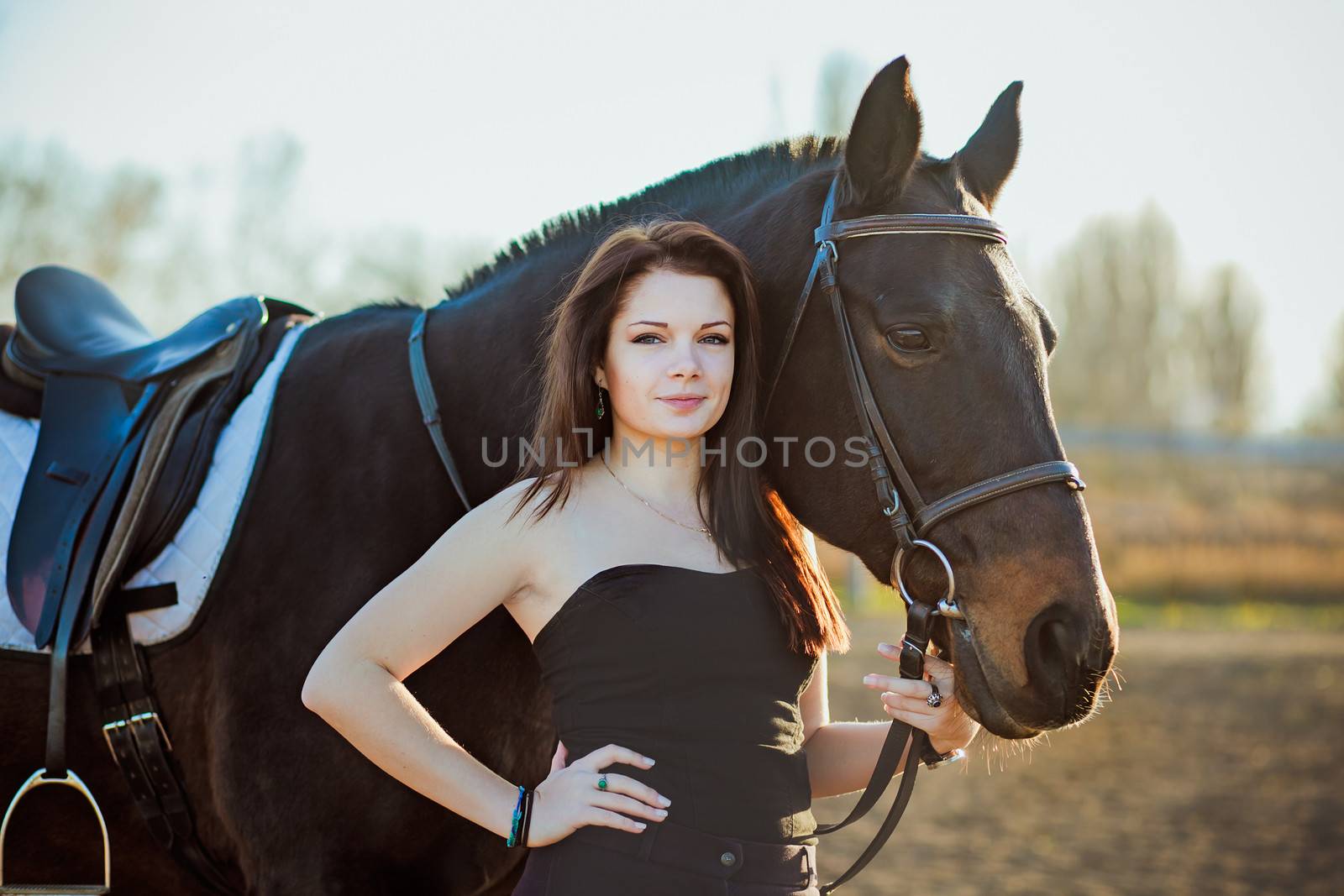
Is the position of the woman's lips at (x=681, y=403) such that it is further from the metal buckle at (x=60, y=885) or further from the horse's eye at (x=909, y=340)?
the metal buckle at (x=60, y=885)

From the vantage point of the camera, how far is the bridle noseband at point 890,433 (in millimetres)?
1900

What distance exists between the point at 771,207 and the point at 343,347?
1.13 metres

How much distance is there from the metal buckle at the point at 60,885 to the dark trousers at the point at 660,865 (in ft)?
3.81

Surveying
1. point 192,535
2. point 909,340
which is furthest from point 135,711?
point 909,340

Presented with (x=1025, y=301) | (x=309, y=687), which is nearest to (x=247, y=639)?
(x=309, y=687)

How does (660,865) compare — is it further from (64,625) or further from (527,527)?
(64,625)

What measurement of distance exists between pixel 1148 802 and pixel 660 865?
727 centimetres

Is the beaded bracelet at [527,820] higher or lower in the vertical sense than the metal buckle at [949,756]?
higher

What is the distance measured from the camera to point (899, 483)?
A: 200 cm

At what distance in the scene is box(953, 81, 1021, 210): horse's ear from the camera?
95.7 inches

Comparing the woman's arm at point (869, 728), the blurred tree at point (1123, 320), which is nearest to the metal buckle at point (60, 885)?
the woman's arm at point (869, 728)

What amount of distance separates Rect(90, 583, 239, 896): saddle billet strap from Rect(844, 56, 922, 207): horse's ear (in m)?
1.75

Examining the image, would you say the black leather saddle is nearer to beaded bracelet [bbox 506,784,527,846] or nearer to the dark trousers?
beaded bracelet [bbox 506,784,527,846]

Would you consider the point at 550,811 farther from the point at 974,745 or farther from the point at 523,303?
the point at 523,303
